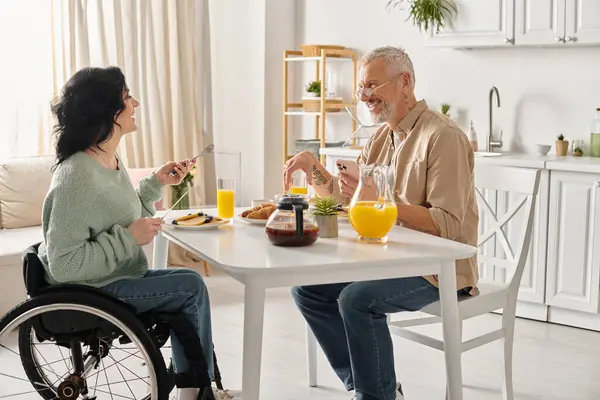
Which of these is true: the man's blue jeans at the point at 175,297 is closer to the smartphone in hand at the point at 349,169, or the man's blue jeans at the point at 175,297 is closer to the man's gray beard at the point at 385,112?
the smartphone in hand at the point at 349,169

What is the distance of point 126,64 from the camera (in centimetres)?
523

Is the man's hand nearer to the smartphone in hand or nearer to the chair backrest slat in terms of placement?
the smartphone in hand

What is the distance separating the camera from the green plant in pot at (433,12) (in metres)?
4.54

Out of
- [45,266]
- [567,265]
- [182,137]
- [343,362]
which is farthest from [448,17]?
[45,266]

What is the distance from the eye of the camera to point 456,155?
2639mm

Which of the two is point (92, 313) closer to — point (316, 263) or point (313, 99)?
point (316, 263)

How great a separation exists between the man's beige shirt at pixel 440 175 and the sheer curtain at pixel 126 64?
106 inches

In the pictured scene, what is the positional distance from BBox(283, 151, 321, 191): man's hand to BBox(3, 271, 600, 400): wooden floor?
0.84 m

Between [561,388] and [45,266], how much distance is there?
6.50ft

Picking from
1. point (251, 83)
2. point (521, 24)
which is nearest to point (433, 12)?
point (521, 24)

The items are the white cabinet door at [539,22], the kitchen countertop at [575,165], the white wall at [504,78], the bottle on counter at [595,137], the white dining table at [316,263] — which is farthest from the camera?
the white wall at [504,78]

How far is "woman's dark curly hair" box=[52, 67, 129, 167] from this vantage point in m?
2.45

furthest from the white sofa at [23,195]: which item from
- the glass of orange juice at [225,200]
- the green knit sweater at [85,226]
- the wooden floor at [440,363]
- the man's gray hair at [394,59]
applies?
the man's gray hair at [394,59]

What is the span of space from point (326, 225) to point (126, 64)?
3.09m
